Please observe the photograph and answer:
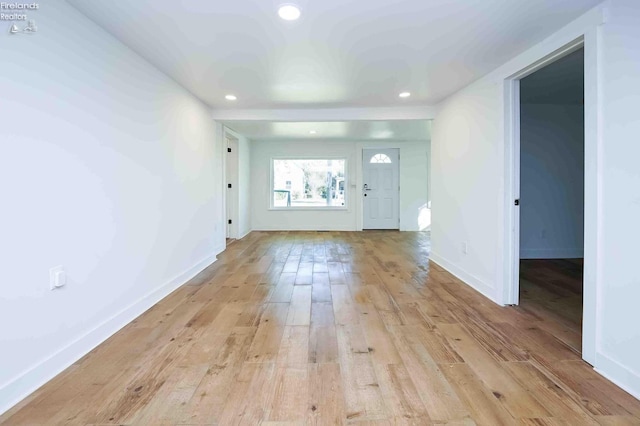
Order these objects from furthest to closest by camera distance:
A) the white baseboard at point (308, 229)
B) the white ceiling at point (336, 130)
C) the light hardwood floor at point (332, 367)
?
the white baseboard at point (308, 229) → the white ceiling at point (336, 130) → the light hardwood floor at point (332, 367)

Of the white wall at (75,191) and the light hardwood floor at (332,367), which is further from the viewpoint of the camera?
the white wall at (75,191)

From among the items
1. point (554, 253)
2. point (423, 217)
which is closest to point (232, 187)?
point (423, 217)

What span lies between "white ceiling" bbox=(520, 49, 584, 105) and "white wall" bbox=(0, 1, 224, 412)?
12.0ft

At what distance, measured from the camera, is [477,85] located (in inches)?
128

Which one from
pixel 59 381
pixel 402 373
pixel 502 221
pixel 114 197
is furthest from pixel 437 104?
pixel 59 381

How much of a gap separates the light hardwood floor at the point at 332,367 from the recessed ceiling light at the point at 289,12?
2.12 m

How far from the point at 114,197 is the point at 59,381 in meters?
1.20

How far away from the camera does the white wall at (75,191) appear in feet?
5.15

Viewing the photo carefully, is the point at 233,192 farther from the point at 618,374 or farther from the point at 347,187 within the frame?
the point at 618,374

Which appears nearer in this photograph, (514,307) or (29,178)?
(29,178)

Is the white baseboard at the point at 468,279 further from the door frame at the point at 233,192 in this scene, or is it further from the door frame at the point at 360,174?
the door frame at the point at 233,192

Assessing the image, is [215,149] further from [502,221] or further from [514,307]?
[514,307]

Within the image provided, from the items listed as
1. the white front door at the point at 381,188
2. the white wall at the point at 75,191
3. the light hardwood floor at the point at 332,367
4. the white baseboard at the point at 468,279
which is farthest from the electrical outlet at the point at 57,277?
the white front door at the point at 381,188

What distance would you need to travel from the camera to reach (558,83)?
3.51m
